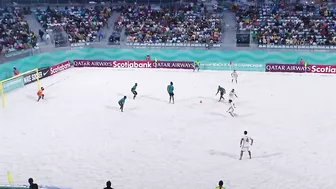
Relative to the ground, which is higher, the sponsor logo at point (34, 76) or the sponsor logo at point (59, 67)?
the sponsor logo at point (59, 67)

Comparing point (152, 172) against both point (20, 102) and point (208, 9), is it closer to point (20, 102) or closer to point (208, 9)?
point (20, 102)

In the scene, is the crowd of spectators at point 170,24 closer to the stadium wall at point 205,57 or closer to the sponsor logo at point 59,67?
the stadium wall at point 205,57

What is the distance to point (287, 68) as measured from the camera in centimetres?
3825

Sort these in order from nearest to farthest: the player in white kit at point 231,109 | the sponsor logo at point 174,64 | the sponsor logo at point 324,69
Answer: the player in white kit at point 231,109 < the sponsor logo at point 324,69 < the sponsor logo at point 174,64

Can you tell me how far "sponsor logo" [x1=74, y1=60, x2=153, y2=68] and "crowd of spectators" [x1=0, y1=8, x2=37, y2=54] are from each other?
553 centimetres

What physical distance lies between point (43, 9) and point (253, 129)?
119ft

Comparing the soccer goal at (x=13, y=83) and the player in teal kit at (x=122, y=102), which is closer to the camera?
the player in teal kit at (x=122, y=102)

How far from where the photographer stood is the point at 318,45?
41000 millimetres

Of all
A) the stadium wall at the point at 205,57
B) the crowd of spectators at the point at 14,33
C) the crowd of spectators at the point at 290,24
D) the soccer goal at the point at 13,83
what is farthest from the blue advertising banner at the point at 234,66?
the crowd of spectators at the point at 14,33

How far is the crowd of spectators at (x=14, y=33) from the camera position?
40.6m

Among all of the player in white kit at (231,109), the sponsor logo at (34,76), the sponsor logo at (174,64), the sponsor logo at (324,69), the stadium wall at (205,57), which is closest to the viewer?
the player in white kit at (231,109)

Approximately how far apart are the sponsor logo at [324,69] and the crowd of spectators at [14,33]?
27.8 metres

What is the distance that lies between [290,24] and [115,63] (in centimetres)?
1970

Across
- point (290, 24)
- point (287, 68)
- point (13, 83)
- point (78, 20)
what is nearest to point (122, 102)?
point (13, 83)
